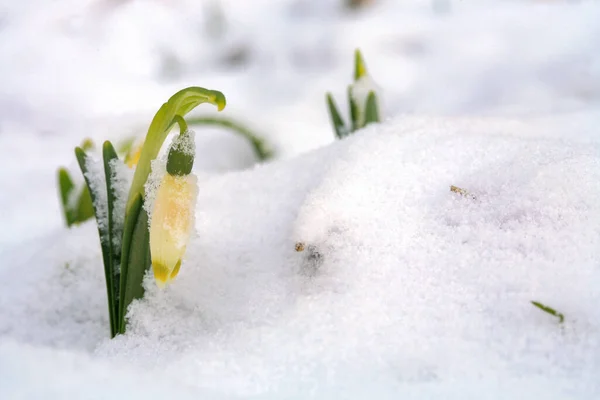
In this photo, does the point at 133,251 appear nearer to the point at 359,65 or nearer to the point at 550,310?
the point at 550,310

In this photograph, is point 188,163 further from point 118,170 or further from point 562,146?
point 562,146

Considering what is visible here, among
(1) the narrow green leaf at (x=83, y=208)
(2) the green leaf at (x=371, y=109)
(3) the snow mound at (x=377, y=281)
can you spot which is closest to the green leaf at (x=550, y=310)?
(3) the snow mound at (x=377, y=281)

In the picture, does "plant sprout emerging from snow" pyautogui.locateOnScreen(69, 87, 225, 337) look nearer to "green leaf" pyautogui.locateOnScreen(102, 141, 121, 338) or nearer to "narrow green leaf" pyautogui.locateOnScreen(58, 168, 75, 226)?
"green leaf" pyautogui.locateOnScreen(102, 141, 121, 338)

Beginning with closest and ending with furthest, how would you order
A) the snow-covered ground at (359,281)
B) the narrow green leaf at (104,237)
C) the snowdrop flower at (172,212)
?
the snow-covered ground at (359,281), the snowdrop flower at (172,212), the narrow green leaf at (104,237)

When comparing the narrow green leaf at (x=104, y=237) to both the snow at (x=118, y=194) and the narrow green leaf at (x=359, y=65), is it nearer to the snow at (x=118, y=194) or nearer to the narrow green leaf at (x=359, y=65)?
the snow at (x=118, y=194)

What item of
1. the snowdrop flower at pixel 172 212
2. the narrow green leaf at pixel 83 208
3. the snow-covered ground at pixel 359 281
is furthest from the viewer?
the narrow green leaf at pixel 83 208

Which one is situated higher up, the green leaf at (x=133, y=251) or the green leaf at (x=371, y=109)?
the green leaf at (x=371, y=109)
